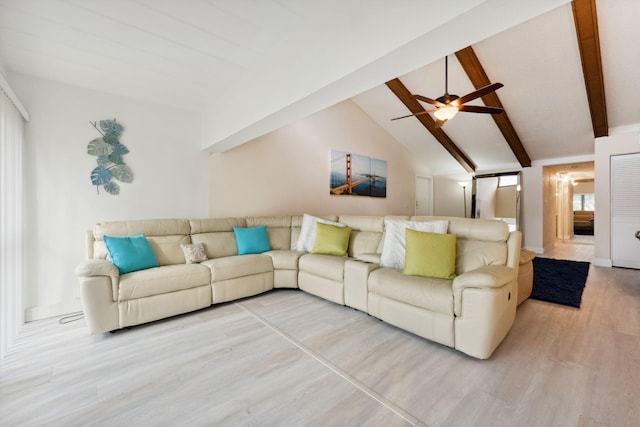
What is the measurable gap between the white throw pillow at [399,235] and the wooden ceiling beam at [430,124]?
2.67 metres

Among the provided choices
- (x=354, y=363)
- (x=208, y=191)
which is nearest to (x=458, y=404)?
(x=354, y=363)

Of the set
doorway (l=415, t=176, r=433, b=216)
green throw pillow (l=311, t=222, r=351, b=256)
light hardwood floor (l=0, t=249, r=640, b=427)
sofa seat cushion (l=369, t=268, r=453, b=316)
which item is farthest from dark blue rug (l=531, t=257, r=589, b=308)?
doorway (l=415, t=176, r=433, b=216)

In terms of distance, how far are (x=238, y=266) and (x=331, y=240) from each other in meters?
1.18

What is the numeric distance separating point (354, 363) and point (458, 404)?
0.66 m

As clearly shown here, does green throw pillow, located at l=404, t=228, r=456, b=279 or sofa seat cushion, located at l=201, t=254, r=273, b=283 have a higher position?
green throw pillow, located at l=404, t=228, r=456, b=279

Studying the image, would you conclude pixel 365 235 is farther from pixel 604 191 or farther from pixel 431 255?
pixel 604 191

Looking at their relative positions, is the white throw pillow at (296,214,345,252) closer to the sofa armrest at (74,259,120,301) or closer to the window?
the sofa armrest at (74,259,120,301)

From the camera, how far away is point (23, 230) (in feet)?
8.57

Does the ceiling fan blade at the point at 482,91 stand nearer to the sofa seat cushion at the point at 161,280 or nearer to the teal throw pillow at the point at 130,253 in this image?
the sofa seat cushion at the point at 161,280

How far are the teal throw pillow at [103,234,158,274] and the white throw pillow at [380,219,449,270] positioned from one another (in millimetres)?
2457

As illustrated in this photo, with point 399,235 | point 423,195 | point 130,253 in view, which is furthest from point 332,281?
point 423,195

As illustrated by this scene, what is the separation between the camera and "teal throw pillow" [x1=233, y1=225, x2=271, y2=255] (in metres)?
3.53

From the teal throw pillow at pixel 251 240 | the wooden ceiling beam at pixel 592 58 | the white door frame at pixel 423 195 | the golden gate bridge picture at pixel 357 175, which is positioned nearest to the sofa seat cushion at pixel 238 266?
the teal throw pillow at pixel 251 240

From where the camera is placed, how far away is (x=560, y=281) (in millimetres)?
3777
